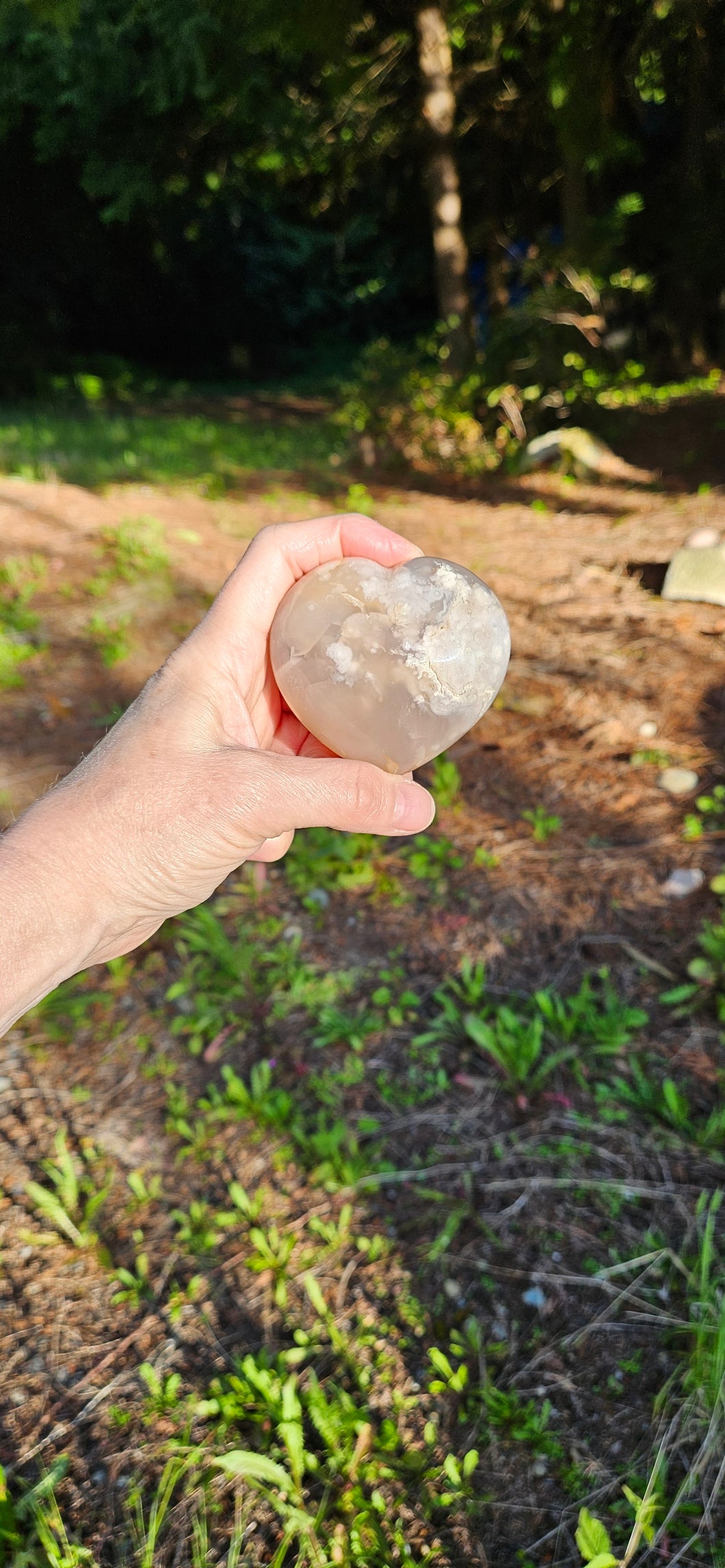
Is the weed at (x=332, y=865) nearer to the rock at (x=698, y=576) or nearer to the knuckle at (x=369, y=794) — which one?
the knuckle at (x=369, y=794)

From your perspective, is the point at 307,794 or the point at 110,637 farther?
the point at 110,637

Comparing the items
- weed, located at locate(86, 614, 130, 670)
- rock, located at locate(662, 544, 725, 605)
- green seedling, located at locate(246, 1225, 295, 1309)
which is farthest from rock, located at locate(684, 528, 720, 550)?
green seedling, located at locate(246, 1225, 295, 1309)

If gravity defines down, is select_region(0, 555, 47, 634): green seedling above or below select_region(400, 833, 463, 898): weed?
above

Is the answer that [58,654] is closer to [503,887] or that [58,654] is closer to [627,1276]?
[503,887]

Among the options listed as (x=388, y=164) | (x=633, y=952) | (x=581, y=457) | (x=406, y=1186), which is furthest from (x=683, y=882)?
(x=388, y=164)

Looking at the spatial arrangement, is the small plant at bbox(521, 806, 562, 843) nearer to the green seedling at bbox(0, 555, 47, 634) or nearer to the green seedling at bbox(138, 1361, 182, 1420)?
the green seedling at bbox(138, 1361, 182, 1420)

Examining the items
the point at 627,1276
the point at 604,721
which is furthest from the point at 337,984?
the point at 604,721

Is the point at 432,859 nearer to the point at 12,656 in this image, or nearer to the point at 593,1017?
the point at 593,1017
